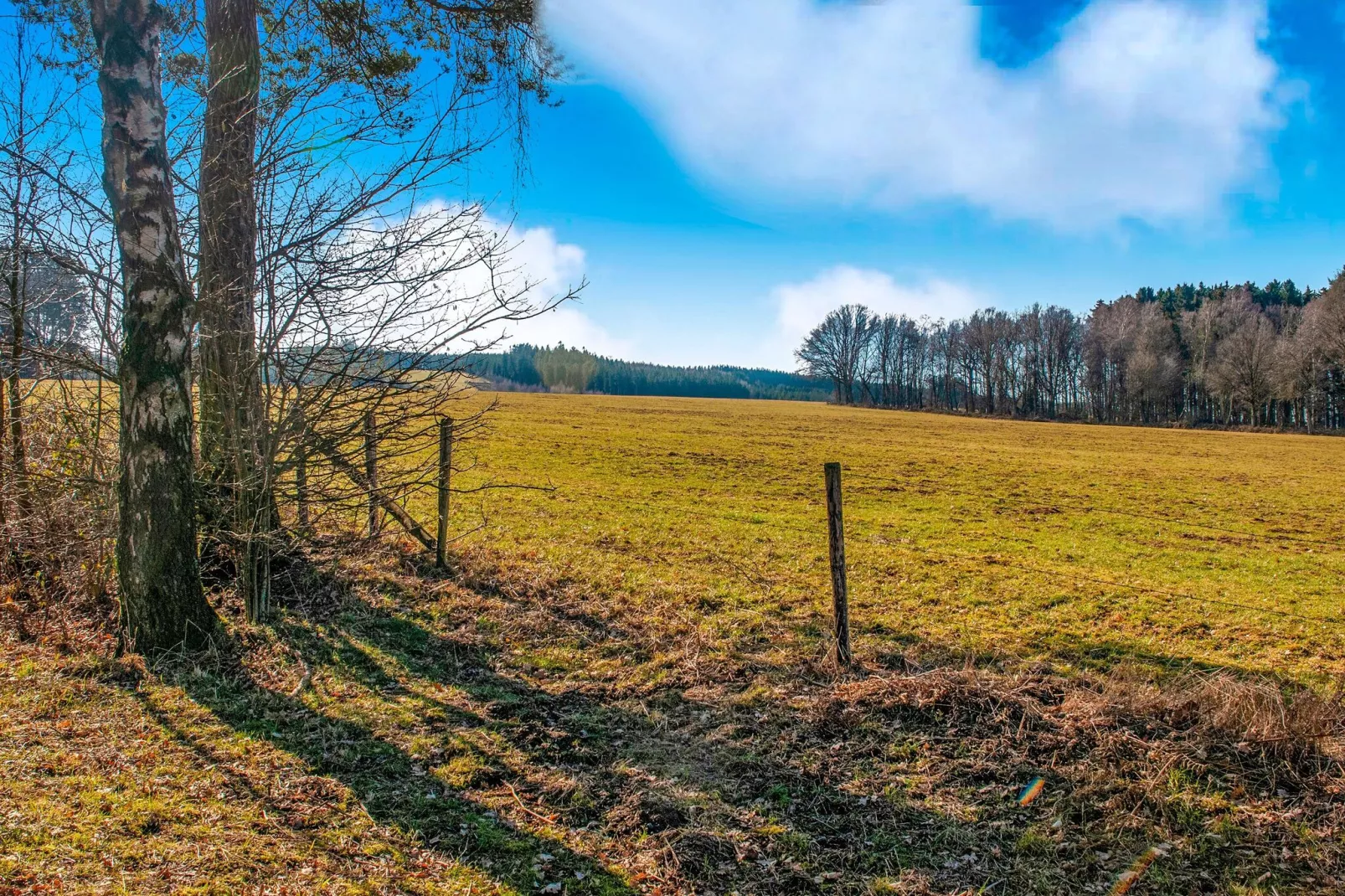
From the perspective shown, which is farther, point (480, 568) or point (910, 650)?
point (480, 568)

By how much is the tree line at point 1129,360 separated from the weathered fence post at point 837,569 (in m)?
72.6

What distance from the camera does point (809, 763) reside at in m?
4.86

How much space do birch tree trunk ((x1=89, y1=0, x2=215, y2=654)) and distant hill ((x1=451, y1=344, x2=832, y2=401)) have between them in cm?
10197

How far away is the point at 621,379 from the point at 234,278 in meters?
141

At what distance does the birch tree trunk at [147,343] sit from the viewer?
5582 mm

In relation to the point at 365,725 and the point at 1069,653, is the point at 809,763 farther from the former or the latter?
the point at 1069,653

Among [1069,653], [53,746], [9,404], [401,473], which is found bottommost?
[1069,653]

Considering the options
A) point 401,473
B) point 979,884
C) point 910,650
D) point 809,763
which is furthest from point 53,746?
point 910,650

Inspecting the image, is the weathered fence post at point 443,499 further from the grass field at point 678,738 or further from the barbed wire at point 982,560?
the barbed wire at point 982,560

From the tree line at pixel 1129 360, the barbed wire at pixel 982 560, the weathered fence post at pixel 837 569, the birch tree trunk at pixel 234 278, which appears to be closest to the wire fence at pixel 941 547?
the barbed wire at pixel 982 560

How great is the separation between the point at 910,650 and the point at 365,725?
5256 millimetres

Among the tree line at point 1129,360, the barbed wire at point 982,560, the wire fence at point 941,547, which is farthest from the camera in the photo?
the tree line at point 1129,360

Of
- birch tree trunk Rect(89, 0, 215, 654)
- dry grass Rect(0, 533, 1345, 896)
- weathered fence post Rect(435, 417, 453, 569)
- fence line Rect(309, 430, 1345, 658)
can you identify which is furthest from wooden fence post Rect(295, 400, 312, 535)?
weathered fence post Rect(435, 417, 453, 569)

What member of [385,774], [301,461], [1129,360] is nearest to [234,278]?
[301,461]
